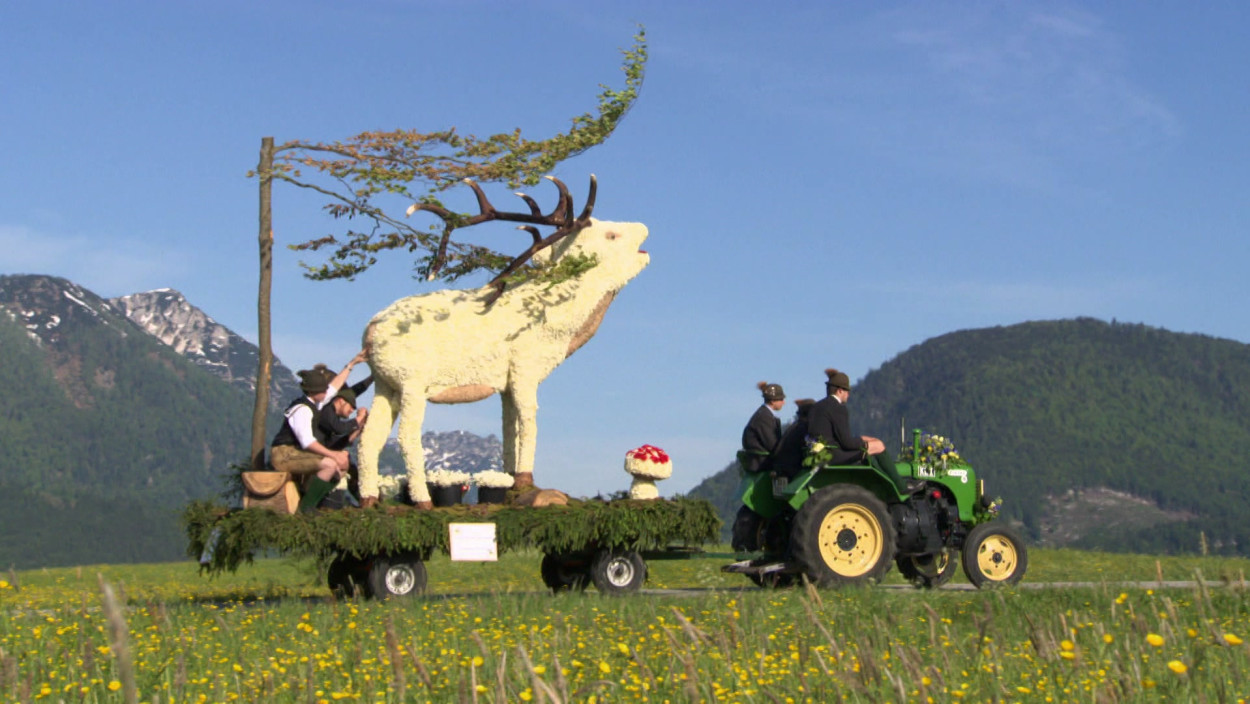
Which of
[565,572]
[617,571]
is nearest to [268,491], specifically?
[565,572]

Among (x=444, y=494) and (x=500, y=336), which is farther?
(x=444, y=494)

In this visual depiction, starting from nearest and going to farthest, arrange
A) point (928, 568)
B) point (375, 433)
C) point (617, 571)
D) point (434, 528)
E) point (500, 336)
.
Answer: point (434, 528)
point (617, 571)
point (375, 433)
point (500, 336)
point (928, 568)

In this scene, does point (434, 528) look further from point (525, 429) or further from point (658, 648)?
point (658, 648)

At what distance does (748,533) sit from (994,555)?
2.34m

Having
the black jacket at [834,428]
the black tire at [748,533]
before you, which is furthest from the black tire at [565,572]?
the black jacket at [834,428]

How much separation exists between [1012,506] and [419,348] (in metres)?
191

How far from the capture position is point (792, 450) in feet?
36.2

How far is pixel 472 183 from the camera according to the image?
38.4 ft

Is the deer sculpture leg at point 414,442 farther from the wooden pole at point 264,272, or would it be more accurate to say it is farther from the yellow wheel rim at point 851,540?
the yellow wheel rim at point 851,540

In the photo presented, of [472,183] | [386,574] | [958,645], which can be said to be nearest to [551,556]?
[386,574]

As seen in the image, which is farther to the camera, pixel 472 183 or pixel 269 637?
pixel 472 183

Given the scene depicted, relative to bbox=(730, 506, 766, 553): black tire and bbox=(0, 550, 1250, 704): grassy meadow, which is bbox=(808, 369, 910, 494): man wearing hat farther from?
bbox=(0, 550, 1250, 704): grassy meadow

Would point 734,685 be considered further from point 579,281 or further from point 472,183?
point 472,183

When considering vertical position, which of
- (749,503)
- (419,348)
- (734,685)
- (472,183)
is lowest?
(734,685)
